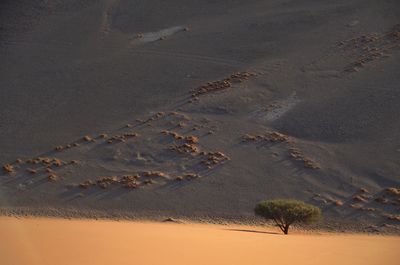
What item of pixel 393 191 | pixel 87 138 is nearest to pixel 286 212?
pixel 393 191

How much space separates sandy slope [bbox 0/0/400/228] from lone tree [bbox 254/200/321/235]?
3124 mm

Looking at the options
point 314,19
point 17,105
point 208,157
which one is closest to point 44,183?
point 208,157

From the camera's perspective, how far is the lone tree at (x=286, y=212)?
20531 millimetres

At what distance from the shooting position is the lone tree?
20.5 meters

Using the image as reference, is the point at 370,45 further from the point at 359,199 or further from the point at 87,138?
the point at 87,138

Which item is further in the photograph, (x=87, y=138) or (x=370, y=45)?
(x=370, y=45)

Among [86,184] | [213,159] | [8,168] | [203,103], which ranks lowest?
[86,184]

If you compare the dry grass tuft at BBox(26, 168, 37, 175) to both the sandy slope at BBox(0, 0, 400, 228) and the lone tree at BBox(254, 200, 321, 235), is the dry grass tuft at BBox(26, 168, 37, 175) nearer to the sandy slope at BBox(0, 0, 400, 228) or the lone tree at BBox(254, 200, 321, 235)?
the sandy slope at BBox(0, 0, 400, 228)

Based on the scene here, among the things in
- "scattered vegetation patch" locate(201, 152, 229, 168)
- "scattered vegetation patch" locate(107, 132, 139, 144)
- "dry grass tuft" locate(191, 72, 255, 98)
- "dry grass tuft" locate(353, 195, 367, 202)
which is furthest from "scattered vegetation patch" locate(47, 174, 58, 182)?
"dry grass tuft" locate(353, 195, 367, 202)

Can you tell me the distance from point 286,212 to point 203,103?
1359 cm

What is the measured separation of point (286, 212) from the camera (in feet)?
67.2

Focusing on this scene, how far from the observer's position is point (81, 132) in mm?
30516

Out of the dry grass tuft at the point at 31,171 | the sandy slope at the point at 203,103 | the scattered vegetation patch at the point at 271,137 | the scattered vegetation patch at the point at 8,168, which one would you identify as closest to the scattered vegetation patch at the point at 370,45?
the sandy slope at the point at 203,103

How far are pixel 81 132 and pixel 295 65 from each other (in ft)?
48.0
